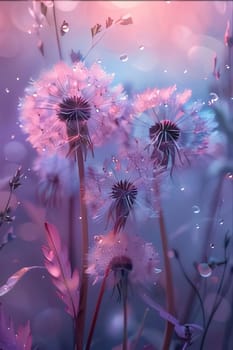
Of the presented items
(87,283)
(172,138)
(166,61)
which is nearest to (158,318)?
(87,283)

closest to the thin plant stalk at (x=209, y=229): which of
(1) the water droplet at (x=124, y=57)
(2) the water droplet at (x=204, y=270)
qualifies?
(2) the water droplet at (x=204, y=270)

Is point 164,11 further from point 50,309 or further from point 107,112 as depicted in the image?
point 50,309

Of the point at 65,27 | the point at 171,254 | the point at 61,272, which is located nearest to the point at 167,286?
the point at 171,254

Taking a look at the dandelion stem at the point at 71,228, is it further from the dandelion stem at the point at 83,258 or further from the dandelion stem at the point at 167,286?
the dandelion stem at the point at 167,286

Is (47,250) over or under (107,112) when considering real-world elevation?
under

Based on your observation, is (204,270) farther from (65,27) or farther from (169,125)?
(65,27)

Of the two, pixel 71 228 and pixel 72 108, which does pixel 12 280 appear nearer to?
pixel 71 228

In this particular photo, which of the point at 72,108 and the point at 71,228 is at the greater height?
the point at 72,108

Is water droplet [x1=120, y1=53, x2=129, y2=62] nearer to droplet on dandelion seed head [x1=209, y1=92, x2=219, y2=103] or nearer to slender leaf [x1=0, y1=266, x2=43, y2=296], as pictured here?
droplet on dandelion seed head [x1=209, y1=92, x2=219, y2=103]

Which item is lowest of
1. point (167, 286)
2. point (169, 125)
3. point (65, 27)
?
point (167, 286)

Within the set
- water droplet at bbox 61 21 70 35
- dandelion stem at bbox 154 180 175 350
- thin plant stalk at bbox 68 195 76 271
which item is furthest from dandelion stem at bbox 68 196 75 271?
water droplet at bbox 61 21 70 35
